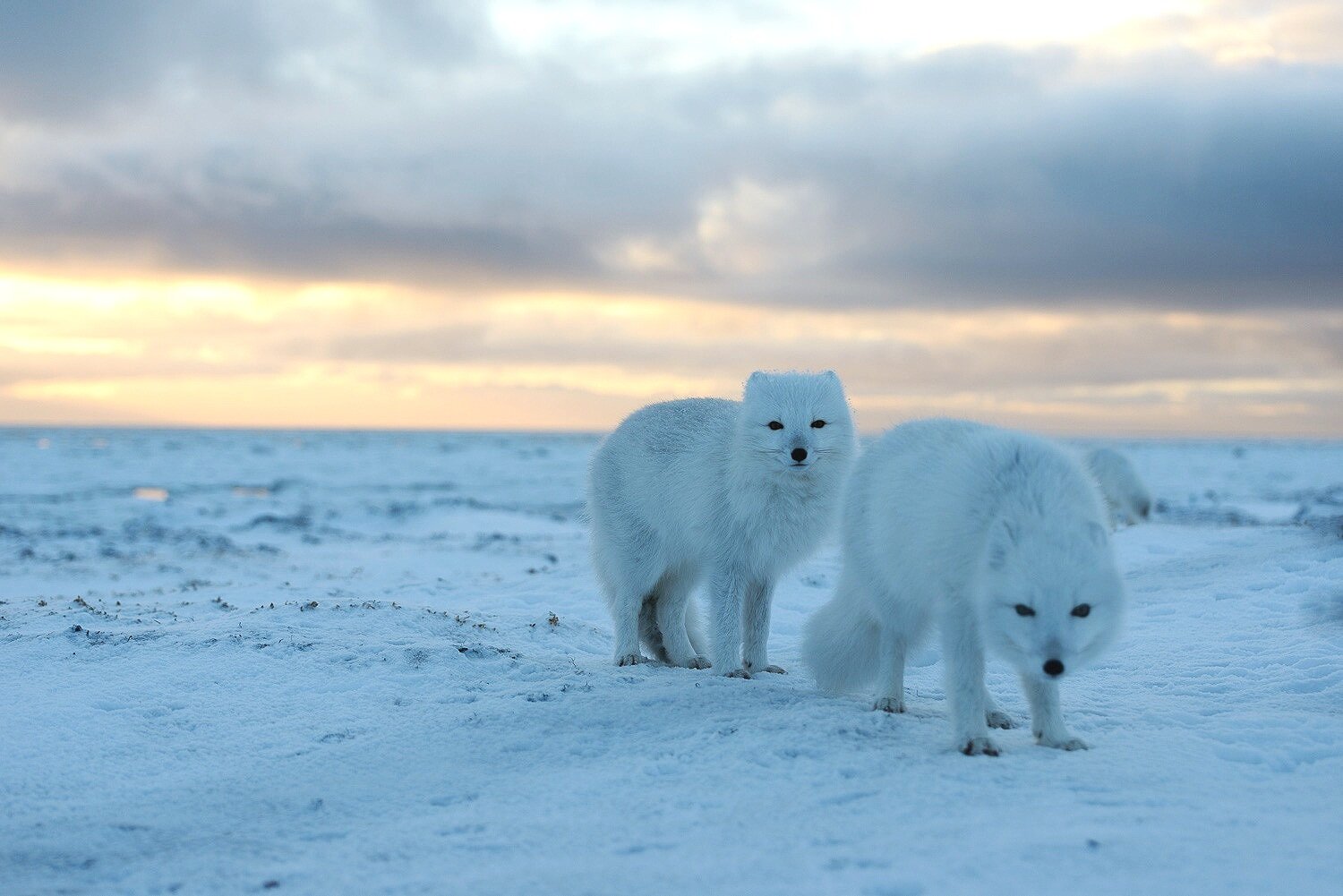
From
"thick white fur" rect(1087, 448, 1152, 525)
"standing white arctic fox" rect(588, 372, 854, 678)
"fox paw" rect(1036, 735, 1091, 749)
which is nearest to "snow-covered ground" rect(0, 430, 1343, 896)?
"fox paw" rect(1036, 735, 1091, 749)

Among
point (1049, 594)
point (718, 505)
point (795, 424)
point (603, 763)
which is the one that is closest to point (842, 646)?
point (718, 505)

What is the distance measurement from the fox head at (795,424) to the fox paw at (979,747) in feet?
5.37

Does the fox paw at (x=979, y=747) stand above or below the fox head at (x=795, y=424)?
below

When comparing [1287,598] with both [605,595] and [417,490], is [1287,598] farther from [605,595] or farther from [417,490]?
[417,490]

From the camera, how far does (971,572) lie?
415 cm

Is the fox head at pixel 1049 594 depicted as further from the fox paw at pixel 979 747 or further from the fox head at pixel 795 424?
the fox head at pixel 795 424

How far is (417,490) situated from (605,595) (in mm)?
20995

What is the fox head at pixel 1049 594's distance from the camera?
3.76 meters

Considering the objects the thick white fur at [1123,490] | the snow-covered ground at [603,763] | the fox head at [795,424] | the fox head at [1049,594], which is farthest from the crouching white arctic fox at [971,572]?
the thick white fur at [1123,490]

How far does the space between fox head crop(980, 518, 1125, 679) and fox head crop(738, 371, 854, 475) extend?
160 cm

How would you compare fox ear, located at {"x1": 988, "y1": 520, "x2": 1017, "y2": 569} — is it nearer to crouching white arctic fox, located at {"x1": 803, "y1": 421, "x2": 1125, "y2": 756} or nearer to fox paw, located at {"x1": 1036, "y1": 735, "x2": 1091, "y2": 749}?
crouching white arctic fox, located at {"x1": 803, "y1": 421, "x2": 1125, "y2": 756}

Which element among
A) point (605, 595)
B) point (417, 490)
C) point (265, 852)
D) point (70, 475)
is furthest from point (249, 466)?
point (265, 852)

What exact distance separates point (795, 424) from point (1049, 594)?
6.26 ft

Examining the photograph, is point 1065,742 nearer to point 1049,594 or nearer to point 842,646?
point 1049,594
